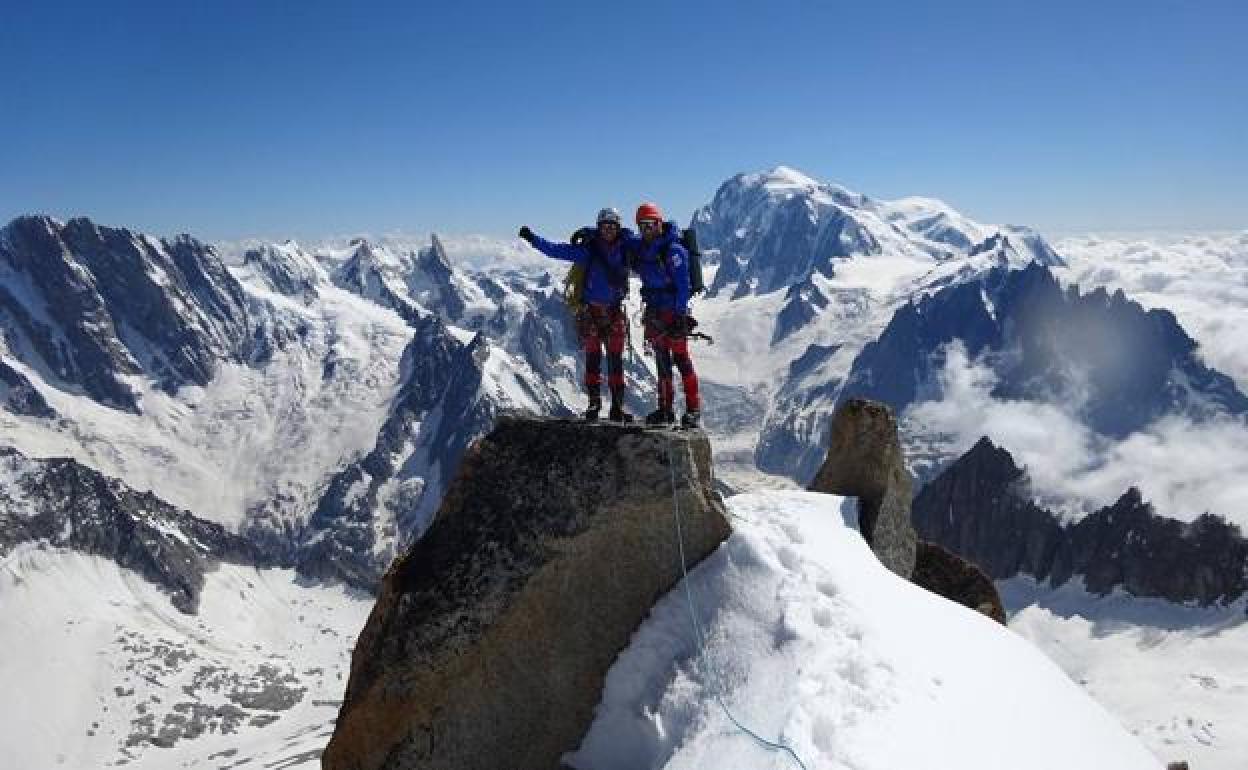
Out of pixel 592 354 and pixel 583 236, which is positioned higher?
pixel 583 236

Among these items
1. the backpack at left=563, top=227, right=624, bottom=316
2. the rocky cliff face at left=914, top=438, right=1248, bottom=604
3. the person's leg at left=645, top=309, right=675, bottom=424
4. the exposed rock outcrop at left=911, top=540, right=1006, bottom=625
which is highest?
the backpack at left=563, top=227, right=624, bottom=316

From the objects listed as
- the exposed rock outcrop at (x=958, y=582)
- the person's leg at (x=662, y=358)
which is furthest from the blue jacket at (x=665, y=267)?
the exposed rock outcrop at (x=958, y=582)

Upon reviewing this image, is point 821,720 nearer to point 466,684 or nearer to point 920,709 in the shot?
point 920,709

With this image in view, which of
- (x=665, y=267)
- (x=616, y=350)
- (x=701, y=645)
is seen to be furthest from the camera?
(x=616, y=350)

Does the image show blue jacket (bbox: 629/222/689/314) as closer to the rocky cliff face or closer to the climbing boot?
the climbing boot

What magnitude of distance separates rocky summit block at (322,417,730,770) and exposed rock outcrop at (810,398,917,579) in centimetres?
933

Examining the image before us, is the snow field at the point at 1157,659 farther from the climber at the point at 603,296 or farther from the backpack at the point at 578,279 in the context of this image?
the backpack at the point at 578,279

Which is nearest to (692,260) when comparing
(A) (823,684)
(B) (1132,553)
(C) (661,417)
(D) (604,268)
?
(D) (604,268)

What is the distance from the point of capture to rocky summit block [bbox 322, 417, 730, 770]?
15.5 metres

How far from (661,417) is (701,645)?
5.54 m

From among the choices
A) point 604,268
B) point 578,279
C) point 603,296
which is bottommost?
point 603,296

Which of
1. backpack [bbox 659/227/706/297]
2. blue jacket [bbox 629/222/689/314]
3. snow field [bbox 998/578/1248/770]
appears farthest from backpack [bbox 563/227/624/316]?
snow field [bbox 998/578/1248/770]

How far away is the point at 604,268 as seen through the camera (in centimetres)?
2066

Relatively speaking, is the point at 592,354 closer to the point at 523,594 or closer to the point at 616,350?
the point at 616,350
